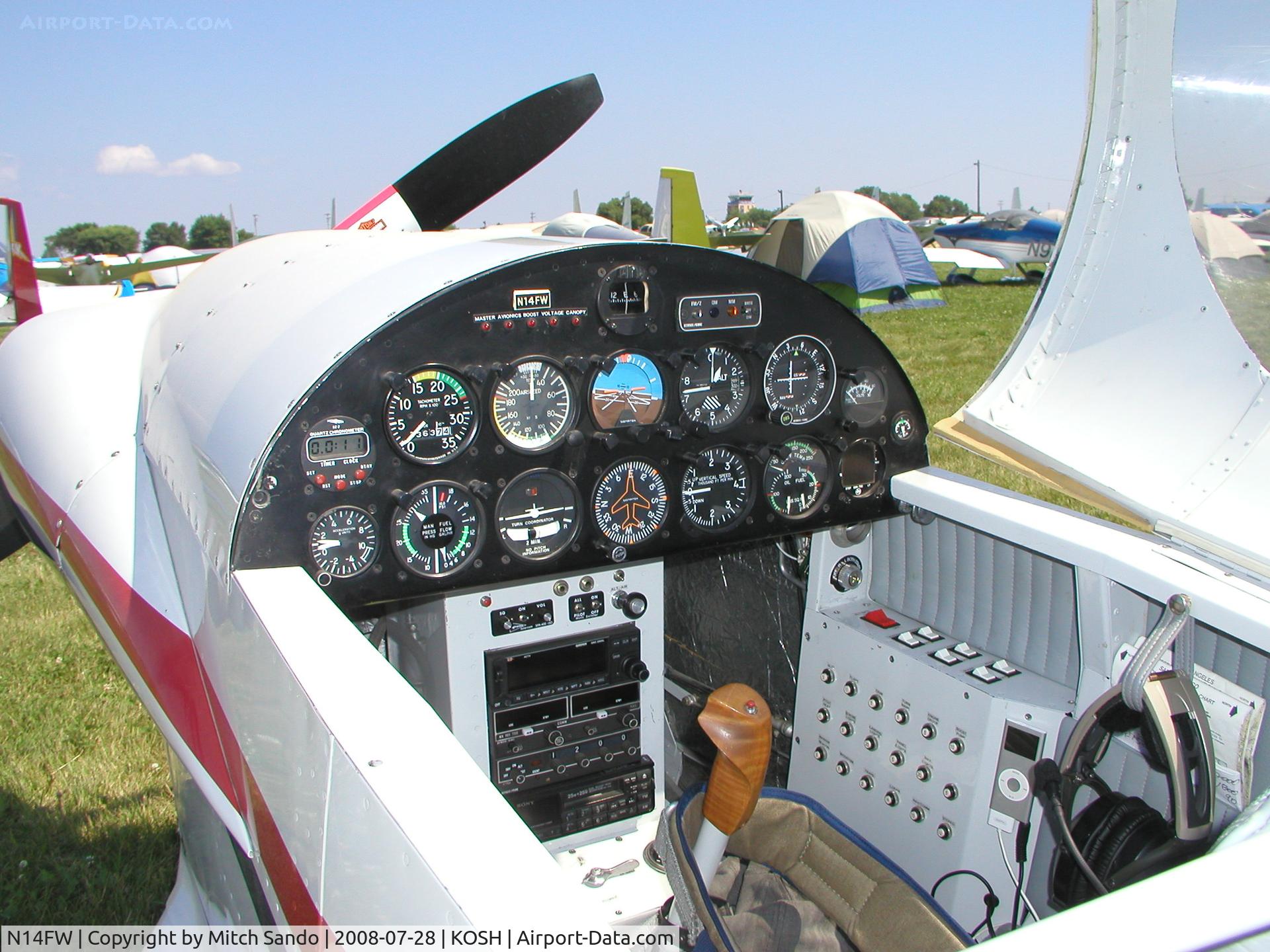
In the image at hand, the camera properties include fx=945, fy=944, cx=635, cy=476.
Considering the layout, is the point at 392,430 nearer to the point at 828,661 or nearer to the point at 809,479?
the point at 809,479

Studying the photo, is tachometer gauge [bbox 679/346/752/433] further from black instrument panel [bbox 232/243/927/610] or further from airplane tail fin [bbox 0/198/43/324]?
airplane tail fin [bbox 0/198/43/324]

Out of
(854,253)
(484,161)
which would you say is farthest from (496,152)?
(854,253)

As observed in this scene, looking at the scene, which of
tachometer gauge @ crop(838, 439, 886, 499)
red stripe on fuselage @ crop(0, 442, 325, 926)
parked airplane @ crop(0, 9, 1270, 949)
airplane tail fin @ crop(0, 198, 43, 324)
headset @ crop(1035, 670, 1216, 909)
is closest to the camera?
red stripe on fuselage @ crop(0, 442, 325, 926)

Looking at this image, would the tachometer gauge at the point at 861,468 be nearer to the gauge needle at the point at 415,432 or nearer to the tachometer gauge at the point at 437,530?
the tachometer gauge at the point at 437,530

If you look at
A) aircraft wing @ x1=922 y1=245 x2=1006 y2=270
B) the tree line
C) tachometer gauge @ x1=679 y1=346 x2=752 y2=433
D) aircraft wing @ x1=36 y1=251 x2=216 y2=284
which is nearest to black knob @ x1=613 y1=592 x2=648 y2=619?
tachometer gauge @ x1=679 y1=346 x2=752 y2=433

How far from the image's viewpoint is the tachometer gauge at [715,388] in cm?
221

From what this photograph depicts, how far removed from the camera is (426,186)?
3262mm

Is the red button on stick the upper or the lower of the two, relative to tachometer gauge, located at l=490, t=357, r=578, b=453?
lower

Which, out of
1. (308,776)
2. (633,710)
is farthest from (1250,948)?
(633,710)

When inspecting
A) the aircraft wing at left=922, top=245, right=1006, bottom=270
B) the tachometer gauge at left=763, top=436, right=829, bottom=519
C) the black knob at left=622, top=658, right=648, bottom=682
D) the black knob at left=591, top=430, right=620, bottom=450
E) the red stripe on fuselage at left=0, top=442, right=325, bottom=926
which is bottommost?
the black knob at left=622, top=658, right=648, bottom=682

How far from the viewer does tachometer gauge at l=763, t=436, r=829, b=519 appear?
2377mm

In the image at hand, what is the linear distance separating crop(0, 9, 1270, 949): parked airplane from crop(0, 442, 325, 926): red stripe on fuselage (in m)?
0.01

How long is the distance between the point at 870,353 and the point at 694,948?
4.68 feet

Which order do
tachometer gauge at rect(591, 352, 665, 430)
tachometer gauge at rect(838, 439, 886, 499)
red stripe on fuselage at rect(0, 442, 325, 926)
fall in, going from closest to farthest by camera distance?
1. red stripe on fuselage at rect(0, 442, 325, 926)
2. tachometer gauge at rect(591, 352, 665, 430)
3. tachometer gauge at rect(838, 439, 886, 499)
